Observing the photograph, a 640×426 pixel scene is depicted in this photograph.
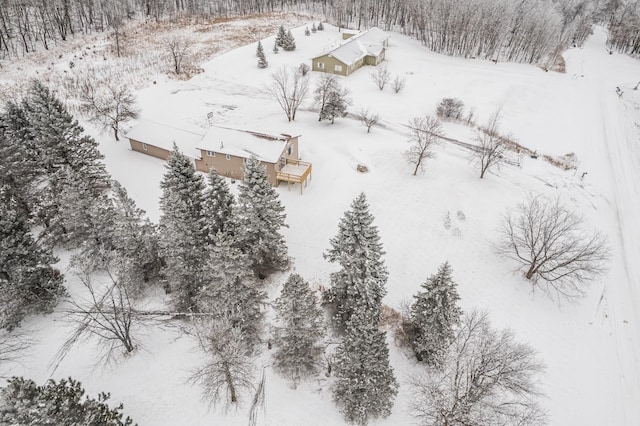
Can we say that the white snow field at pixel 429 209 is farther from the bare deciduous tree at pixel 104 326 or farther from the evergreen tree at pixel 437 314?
the evergreen tree at pixel 437 314

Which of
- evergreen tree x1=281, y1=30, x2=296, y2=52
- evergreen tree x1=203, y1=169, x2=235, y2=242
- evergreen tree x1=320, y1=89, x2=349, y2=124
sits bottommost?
evergreen tree x1=203, y1=169, x2=235, y2=242

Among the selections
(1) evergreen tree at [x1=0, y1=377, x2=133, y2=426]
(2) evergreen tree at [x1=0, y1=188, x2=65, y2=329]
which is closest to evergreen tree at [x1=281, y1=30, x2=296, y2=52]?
(2) evergreen tree at [x1=0, y1=188, x2=65, y2=329]

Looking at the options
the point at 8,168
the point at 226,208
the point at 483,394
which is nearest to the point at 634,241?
the point at 483,394

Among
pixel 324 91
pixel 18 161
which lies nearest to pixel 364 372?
pixel 18 161

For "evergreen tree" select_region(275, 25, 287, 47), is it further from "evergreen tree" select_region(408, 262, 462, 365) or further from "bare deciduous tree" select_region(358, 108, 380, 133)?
"evergreen tree" select_region(408, 262, 462, 365)

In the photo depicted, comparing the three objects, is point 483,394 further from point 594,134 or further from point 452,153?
point 594,134
